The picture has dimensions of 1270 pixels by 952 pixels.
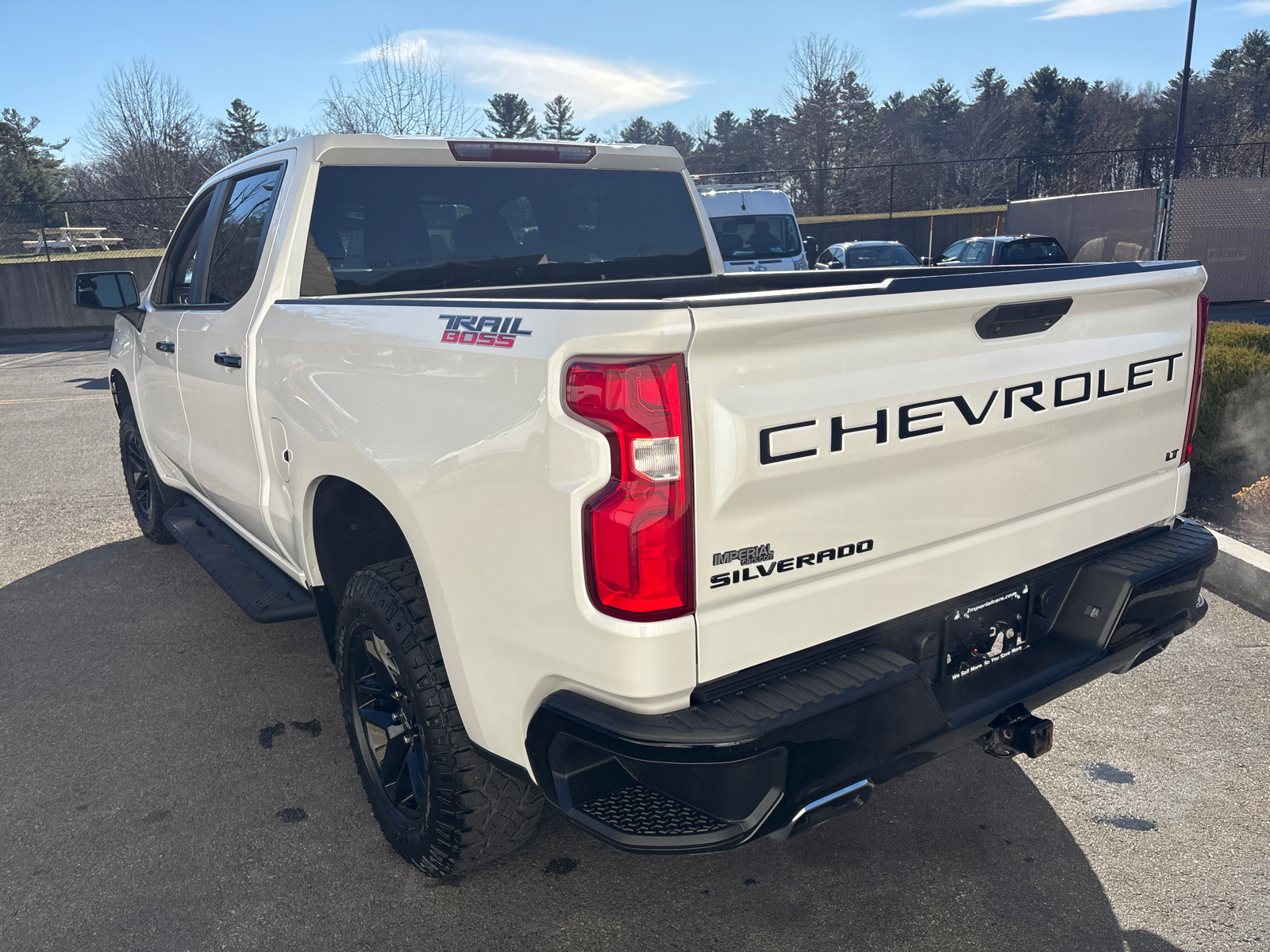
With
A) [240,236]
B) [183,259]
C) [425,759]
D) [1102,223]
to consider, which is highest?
[240,236]

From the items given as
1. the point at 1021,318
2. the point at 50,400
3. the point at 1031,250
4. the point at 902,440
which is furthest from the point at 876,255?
the point at 902,440

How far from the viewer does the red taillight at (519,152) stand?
12.1ft

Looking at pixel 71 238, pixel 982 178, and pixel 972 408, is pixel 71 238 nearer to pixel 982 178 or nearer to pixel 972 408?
pixel 972 408

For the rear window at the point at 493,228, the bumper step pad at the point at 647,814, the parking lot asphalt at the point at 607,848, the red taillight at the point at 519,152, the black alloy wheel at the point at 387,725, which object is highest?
the red taillight at the point at 519,152

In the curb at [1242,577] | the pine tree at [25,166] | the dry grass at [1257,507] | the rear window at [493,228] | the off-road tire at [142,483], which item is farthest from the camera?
the pine tree at [25,166]

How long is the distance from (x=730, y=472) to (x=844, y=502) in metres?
0.35

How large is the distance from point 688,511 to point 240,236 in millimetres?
2848

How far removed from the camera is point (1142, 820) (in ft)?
9.73

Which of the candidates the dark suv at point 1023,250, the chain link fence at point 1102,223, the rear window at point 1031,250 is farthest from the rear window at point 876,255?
the chain link fence at point 1102,223

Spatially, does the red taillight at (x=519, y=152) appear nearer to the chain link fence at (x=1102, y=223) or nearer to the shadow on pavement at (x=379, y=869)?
the shadow on pavement at (x=379, y=869)

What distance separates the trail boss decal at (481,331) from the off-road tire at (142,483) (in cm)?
401

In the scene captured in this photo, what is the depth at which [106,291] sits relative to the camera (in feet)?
16.1

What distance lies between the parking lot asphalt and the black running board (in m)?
0.51

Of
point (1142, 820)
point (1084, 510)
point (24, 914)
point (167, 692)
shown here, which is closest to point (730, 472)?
point (1084, 510)
